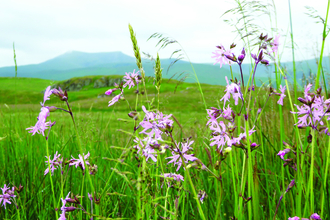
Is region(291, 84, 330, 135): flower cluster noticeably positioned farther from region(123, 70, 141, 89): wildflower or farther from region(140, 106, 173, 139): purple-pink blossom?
region(123, 70, 141, 89): wildflower

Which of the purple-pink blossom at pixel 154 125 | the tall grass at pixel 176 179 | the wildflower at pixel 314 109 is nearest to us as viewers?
the purple-pink blossom at pixel 154 125

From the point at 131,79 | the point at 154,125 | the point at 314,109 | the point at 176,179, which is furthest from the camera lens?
the point at 131,79

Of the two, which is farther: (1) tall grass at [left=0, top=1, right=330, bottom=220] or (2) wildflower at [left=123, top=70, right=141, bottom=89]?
(2) wildflower at [left=123, top=70, right=141, bottom=89]

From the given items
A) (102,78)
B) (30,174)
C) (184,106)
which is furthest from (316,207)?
(102,78)

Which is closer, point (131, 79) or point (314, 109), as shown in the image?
point (314, 109)

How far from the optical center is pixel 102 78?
9269 centimetres

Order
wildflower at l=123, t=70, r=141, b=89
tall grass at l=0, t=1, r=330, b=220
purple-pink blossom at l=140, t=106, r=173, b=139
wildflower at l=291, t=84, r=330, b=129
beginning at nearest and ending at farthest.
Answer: purple-pink blossom at l=140, t=106, r=173, b=139 < tall grass at l=0, t=1, r=330, b=220 < wildflower at l=291, t=84, r=330, b=129 < wildflower at l=123, t=70, r=141, b=89

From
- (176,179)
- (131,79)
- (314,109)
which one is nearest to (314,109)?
(314,109)

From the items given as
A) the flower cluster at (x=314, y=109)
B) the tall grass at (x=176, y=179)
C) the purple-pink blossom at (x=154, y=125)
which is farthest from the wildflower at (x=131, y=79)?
the flower cluster at (x=314, y=109)

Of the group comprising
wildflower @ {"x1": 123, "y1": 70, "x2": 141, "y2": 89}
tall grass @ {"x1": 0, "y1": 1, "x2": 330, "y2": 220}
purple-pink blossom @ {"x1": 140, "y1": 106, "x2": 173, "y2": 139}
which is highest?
wildflower @ {"x1": 123, "y1": 70, "x2": 141, "y2": 89}

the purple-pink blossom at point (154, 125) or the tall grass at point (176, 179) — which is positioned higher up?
the purple-pink blossom at point (154, 125)

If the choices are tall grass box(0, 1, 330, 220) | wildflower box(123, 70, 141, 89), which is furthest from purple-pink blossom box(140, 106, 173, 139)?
wildflower box(123, 70, 141, 89)

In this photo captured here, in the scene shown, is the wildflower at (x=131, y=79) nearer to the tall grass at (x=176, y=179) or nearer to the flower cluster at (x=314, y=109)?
the tall grass at (x=176, y=179)

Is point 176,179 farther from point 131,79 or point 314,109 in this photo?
point 314,109
